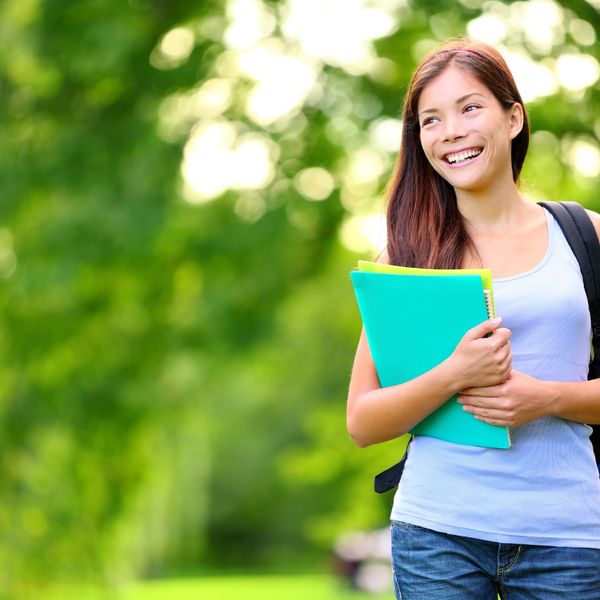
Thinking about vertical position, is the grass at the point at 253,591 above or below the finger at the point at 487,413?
below

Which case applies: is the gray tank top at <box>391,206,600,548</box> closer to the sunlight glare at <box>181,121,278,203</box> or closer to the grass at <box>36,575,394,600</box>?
the sunlight glare at <box>181,121,278,203</box>

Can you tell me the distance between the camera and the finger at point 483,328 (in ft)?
7.01

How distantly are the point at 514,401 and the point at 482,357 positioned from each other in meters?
0.10

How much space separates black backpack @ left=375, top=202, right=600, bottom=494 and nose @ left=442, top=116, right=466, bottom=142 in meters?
0.24

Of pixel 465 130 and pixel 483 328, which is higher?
pixel 465 130

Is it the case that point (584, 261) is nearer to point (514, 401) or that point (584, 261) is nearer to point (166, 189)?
point (514, 401)

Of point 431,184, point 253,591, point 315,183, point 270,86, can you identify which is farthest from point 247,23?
point 253,591

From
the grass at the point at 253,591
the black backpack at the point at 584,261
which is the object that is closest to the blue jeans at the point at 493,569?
the black backpack at the point at 584,261

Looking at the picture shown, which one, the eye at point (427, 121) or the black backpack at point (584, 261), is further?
the eye at point (427, 121)

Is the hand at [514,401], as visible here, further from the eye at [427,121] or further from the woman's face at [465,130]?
the eye at [427,121]

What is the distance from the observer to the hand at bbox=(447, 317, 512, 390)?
2.12m

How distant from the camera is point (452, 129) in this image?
2.32m

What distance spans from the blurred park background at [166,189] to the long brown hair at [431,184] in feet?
13.6

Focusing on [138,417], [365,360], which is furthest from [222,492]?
[365,360]
